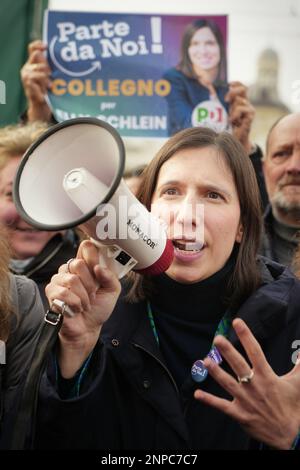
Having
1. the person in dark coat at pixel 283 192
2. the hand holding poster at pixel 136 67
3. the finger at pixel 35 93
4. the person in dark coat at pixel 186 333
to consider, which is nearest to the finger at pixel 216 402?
the person in dark coat at pixel 186 333

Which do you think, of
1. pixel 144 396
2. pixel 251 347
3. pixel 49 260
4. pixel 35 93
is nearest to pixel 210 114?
pixel 35 93

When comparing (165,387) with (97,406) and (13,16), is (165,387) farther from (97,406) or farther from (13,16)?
(13,16)

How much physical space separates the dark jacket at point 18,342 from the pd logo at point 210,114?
64.6 inches

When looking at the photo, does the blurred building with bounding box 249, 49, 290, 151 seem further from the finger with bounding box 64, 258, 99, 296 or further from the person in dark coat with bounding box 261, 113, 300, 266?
the finger with bounding box 64, 258, 99, 296

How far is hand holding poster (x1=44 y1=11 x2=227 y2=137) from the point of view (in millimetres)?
3377

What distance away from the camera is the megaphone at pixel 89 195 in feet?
5.08

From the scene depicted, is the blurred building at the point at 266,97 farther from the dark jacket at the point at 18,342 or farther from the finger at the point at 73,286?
the finger at the point at 73,286

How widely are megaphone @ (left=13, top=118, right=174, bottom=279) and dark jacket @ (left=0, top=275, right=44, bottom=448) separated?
36cm

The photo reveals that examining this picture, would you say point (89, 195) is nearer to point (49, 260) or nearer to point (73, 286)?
point (73, 286)

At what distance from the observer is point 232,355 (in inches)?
56.4

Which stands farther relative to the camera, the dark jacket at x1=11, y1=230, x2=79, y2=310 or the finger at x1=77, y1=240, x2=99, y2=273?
the dark jacket at x1=11, y1=230, x2=79, y2=310

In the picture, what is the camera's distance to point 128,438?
5.58 feet

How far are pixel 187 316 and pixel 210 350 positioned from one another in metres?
0.12

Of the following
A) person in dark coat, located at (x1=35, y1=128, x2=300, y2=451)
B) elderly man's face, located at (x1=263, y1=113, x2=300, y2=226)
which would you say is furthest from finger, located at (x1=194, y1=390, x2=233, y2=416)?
elderly man's face, located at (x1=263, y1=113, x2=300, y2=226)
